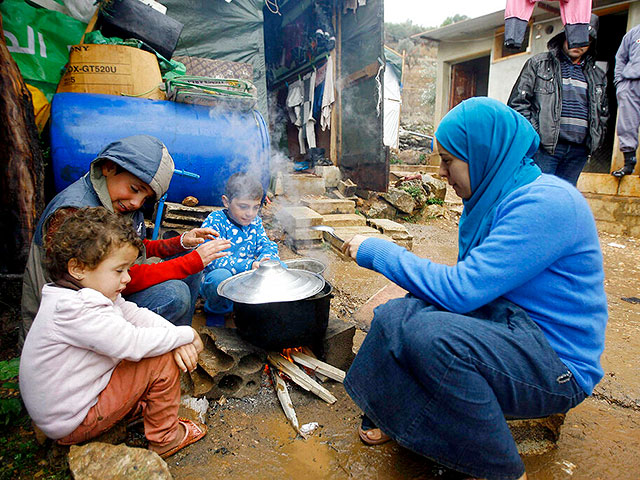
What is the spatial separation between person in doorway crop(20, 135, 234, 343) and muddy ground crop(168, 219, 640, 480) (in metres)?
0.66

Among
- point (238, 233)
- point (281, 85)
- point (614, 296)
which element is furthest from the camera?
point (281, 85)

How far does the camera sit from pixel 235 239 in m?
3.00

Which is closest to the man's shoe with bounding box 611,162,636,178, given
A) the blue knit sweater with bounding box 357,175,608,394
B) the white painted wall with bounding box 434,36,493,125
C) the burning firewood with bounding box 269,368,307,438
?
the white painted wall with bounding box 434,36,493,125

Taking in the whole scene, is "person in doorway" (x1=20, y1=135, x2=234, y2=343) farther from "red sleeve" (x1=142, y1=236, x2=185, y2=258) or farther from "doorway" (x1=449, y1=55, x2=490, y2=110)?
"doorway" (x1=449, y1=55, x2=490, y2=110)

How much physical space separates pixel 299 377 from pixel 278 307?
0.50 m

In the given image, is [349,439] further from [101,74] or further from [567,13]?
[567,13]

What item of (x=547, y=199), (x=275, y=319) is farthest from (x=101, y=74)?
(x=547, y=199)

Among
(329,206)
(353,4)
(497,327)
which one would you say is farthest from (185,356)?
(353,4)

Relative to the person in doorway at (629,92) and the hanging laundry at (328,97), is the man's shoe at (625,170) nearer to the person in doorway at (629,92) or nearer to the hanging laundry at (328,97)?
the person in doorway at (629,92)

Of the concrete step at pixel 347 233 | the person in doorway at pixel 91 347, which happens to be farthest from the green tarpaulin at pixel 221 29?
the person in doorway at pixel 91 347

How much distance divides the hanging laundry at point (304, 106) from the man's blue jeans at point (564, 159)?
5075mm

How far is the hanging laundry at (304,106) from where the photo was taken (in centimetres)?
812

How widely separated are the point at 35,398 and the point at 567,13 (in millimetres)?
6294

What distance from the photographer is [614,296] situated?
3.93 m
